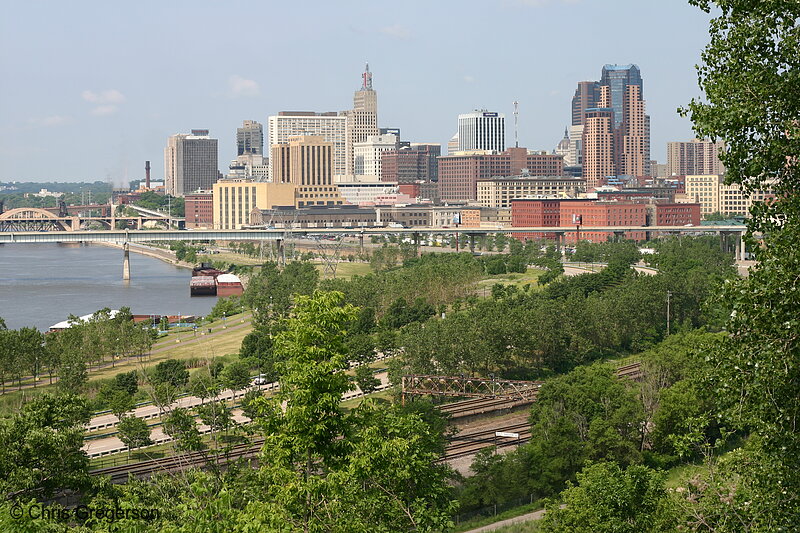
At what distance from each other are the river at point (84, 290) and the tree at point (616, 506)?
6493 cm

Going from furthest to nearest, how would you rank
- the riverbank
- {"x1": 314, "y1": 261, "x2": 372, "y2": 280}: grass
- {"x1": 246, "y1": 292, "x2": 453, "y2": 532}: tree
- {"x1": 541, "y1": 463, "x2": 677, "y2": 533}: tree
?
the riverbank → {"x1": 314, "y1": 261, "x2": 372, "y2": 280}: grass → {"x1": 541, "y1": 463, "x2": 677, "y2": 533}: tree → {"x1": 246, "y1": 292, "x2": 453, "y2": 532}: tree

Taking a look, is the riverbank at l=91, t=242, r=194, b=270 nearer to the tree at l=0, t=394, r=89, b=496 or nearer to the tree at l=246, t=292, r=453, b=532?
the tree at l=0, t=394, r=89, b=496

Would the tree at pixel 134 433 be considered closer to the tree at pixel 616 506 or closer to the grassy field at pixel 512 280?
the tree at pixel 616 506

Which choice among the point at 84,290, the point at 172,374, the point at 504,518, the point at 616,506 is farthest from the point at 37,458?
the point at 84,290

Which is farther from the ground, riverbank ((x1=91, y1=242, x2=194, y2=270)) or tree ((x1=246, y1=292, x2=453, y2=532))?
tree ((x1=246, y1=292, x2=453, y2=532))

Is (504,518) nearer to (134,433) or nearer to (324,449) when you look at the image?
→ (134,433)

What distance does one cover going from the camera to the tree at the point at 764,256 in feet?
41.2

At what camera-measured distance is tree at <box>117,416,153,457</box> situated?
39531mm

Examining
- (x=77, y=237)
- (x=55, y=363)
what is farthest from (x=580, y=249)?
(x=55, y=363)

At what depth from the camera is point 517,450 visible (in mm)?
38781

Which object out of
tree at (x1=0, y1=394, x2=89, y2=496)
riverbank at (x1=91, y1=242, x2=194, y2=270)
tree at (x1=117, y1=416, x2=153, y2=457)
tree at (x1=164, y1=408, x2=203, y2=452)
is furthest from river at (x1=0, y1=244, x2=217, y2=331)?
tree at (x1=0, y1=394, x2=89, y2=496)

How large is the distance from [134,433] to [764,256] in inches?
1202

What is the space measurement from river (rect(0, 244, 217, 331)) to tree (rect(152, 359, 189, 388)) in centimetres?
3326

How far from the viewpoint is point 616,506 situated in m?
23.3
